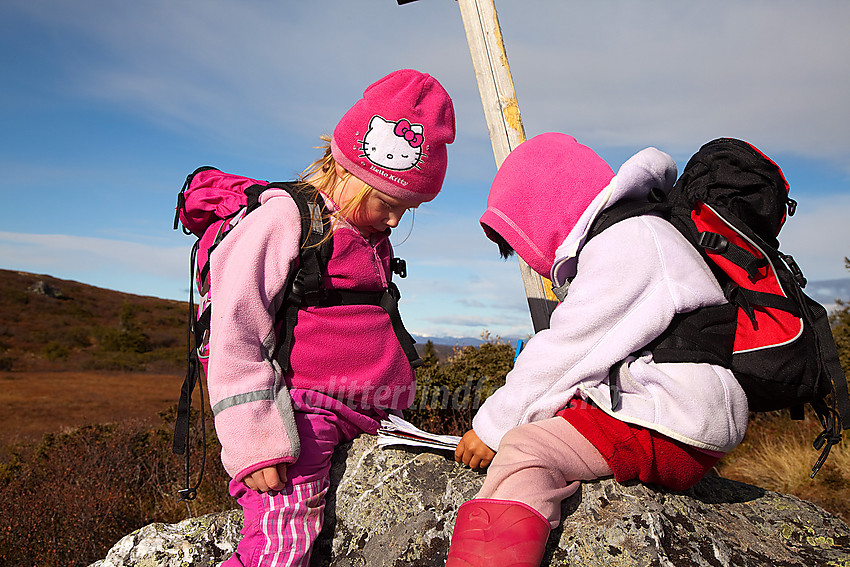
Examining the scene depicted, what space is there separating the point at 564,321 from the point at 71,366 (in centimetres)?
2999

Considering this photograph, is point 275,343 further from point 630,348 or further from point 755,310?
point 755,310

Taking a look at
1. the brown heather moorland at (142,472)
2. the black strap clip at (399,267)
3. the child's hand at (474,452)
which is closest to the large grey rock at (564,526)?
the child's hand at (474,452)

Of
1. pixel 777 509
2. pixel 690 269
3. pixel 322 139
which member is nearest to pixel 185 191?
pixel 322 139

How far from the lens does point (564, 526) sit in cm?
165

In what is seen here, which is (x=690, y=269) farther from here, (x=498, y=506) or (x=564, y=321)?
(x=498, y=506)

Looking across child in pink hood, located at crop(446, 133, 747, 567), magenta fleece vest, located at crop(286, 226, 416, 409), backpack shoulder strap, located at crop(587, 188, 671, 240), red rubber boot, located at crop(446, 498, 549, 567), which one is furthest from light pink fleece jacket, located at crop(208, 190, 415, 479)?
backpack shoulder strap, located at crop(587, 188, 671, 240)

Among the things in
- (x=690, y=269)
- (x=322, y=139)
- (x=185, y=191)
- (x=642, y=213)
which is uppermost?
(x=322, y=139)

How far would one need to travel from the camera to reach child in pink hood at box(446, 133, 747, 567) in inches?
60.9

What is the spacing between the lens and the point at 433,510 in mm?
1861

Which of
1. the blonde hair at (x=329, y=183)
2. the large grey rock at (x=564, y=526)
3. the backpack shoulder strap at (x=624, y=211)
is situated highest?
the blonde hair at (x=329, y=183)

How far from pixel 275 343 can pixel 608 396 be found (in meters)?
1.18

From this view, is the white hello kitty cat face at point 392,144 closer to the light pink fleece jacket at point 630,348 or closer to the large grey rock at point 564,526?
the light pink fleece jacket at point 630,348

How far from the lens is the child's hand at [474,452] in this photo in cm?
185

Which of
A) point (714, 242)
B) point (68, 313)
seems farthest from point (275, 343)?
point (68, 313)
